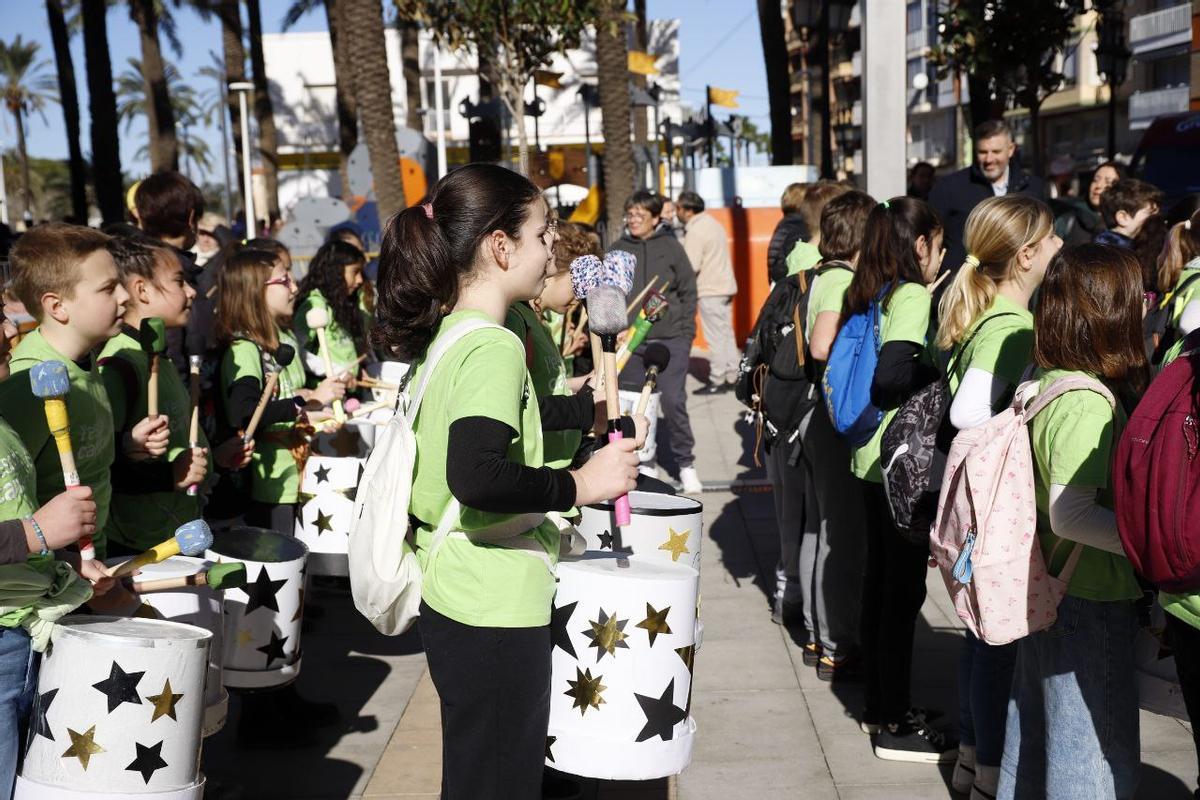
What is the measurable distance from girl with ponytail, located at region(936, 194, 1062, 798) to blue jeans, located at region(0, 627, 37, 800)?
241 centimetres

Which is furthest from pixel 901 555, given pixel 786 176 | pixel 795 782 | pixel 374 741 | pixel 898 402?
pixel 786 176

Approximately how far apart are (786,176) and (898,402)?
1488cm

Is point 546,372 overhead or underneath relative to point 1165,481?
overhead

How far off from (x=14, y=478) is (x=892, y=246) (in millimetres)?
2715

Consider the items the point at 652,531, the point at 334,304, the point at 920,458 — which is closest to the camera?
the point at 920,458

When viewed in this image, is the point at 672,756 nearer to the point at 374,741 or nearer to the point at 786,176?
the point at 374,741

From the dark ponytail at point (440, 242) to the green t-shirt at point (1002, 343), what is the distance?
1476mm

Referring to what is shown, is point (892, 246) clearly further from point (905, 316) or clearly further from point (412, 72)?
point (412, 72)

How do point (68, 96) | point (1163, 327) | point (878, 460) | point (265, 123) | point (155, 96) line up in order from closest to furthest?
point (878, 460) → point (1163, 327) → point (155, 96) → point (68, 96) → point (265, 123)

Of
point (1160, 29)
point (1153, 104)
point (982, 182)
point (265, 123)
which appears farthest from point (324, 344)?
point (1153, 104)

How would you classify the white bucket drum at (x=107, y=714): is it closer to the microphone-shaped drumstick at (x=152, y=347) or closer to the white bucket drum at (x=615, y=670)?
the white bucket drum at (x=615, y=670)

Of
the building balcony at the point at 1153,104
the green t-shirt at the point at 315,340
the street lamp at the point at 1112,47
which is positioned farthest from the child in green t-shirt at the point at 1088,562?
the building balcony at the point at 1153,104

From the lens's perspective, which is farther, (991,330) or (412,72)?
(412,72)

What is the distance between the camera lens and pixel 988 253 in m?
3.75
